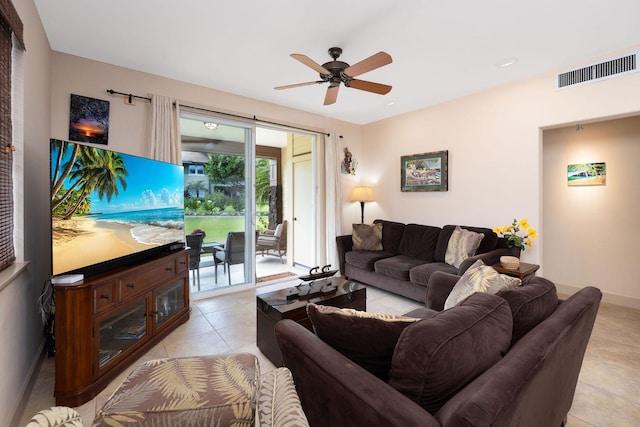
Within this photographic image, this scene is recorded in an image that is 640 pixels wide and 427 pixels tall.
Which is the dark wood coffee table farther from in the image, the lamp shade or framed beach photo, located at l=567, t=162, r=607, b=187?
framed beach photo, located at l=567, t=162, r=607, b=187

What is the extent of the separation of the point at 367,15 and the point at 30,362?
3475 millimetres

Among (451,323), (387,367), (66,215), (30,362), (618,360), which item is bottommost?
(618,360)

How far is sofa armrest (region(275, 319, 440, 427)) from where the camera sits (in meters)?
0.81

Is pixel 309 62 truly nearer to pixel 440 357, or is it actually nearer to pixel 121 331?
pixel 440 357

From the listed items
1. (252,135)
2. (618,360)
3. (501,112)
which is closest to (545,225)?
(501,112)

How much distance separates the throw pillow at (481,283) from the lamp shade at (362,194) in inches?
122

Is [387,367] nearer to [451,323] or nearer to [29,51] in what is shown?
[451,323]

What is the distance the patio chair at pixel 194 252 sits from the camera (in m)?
3.62

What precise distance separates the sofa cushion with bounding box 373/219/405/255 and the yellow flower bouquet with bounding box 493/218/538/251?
1.36 m

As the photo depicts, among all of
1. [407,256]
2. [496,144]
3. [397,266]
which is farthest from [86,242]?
[496,144]

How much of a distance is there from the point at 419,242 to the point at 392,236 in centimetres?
47

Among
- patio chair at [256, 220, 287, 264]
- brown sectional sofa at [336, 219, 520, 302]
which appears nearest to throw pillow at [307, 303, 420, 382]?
brown sectional sofa at [336, 219, 520, 302]

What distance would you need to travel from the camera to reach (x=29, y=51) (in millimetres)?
2041

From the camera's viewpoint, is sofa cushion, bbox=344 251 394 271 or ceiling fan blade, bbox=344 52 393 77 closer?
ceiling fan blade, bbox=344 52 393 77
